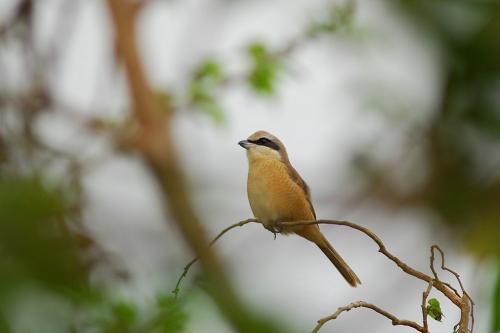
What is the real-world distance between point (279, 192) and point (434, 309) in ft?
6.71

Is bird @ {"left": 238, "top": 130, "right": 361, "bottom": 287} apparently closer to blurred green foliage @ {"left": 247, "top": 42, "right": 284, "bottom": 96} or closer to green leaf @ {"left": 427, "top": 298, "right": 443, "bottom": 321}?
blurred green foliage @ {"left": 247, "top": 42, "right": 284, "bottom": 96}

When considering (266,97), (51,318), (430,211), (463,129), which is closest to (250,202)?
(266,97)

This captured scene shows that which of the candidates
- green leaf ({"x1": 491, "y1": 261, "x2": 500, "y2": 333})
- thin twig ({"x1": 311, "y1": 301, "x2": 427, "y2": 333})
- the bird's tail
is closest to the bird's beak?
the bird's tail

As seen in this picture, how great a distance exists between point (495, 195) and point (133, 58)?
8.26ft

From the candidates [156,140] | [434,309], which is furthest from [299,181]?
[434,309]

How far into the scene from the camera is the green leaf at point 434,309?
66.4 inches

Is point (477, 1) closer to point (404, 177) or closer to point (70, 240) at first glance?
point (70, 240)

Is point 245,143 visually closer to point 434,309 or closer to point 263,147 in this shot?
point 263,147

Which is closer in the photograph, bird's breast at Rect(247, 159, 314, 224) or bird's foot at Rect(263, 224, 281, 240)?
bird's foot at Rect(263, 224, 281, 240)

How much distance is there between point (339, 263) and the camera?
3521mm

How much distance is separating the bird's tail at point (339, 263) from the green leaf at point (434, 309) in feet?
5.39

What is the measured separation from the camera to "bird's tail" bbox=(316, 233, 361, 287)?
3.46m

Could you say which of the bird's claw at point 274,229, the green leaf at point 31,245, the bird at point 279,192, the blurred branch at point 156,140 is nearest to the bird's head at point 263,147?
the bird at point 279,192

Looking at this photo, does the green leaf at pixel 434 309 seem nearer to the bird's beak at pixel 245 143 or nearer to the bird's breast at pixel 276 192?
the bird's breast at pixel 276 192
